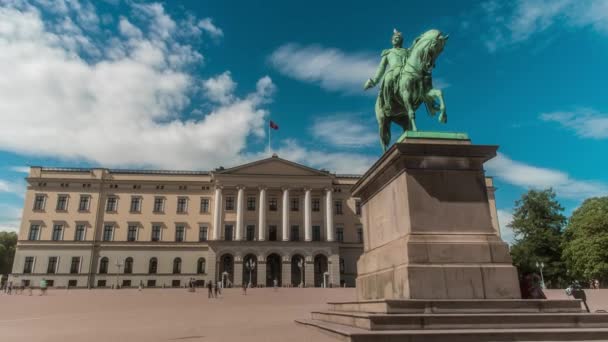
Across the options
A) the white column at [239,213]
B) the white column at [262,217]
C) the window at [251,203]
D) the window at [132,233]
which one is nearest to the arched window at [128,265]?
the window at [132,233]

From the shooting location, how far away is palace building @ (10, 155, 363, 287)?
53469mm

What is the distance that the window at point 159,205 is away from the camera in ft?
189

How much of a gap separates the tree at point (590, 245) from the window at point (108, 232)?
5373cm

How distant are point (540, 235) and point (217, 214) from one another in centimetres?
3896

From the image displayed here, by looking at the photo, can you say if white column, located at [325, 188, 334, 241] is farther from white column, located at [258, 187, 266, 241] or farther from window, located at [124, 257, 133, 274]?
window, located at [124, 257, 133, 274]

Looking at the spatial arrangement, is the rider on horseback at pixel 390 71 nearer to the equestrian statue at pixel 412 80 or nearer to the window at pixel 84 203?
the equestrian statue at pixel 412 80

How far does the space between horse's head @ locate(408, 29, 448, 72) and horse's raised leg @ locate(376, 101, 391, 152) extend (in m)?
Answer: 1.55

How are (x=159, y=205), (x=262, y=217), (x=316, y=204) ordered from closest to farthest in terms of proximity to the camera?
1. (x=262, y=217)
2. (x=159, y=205)
3. (x=316, y=204)

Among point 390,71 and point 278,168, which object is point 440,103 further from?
point 278,168

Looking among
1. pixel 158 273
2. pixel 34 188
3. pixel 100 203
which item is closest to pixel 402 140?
pixel 158 273

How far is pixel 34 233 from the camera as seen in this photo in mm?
54500

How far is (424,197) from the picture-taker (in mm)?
7355

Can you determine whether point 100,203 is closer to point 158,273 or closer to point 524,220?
point 158,273

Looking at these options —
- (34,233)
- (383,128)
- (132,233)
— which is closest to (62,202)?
(34,233)
